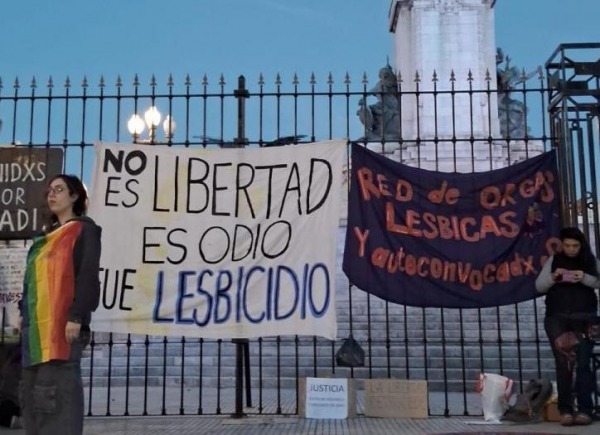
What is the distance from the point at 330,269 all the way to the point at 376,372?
149 inches

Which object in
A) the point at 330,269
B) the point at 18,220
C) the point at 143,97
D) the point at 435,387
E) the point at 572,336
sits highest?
the point at 143,97

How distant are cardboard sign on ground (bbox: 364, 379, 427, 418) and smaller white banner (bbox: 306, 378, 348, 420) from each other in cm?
29

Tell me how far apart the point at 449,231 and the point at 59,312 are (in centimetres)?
453

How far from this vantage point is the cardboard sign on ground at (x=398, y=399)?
7512 mm

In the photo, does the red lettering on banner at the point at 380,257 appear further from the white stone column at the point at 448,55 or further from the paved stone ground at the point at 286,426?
the white stone column at the point at 448,55

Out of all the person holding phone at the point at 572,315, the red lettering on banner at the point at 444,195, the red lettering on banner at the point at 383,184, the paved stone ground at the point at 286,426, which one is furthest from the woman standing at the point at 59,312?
the person holding phone at the point at 572,315

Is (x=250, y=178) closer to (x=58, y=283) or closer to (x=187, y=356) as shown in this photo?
(x=58, y=283)

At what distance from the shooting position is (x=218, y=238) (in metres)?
7.54

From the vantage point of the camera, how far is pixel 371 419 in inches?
295

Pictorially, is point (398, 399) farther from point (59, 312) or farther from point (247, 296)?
point (59, 312)

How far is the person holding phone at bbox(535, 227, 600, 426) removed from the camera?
275 inches

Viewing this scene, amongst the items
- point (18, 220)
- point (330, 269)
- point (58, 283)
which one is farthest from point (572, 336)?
point (18, 220)

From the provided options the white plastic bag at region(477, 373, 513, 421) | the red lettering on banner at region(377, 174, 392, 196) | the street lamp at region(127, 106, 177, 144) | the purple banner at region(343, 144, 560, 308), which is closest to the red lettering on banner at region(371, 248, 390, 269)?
the purple banner at region(343, 144, 560, 308)

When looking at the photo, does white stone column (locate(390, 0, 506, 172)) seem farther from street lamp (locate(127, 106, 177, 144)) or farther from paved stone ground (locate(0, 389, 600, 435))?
paved stone ground (locate(0, 389, 600, 435))
